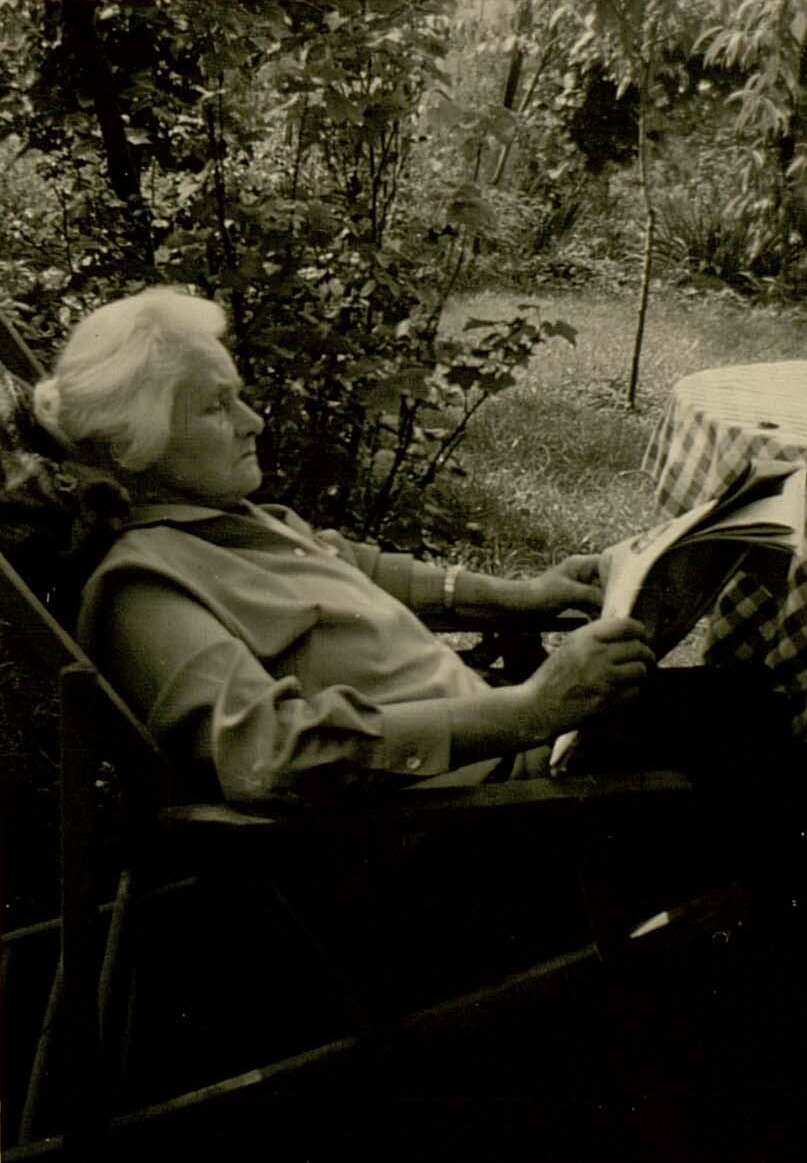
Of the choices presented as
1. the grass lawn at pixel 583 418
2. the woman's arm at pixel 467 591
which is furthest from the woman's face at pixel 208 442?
the grass lawn at pixel 583 418

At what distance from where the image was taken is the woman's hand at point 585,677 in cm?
148

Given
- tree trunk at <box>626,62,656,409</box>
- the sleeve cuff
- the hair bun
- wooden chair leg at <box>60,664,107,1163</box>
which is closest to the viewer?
wooden chair leg at <box>60,664,107,1163</box>

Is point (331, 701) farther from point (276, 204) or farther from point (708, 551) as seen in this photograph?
point (276, 204)

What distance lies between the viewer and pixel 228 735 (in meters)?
1.41

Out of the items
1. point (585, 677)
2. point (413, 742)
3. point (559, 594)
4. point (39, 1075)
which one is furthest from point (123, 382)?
point (39, 1075)

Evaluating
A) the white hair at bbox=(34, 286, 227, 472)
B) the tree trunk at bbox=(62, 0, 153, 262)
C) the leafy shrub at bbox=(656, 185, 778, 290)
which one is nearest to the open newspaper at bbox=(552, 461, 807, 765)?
the white hair at bbox=(34, 286, 227, 472)

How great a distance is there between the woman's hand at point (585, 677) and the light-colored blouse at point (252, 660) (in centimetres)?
14

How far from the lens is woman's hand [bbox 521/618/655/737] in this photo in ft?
4.87

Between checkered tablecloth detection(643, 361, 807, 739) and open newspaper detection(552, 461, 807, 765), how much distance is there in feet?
0.90

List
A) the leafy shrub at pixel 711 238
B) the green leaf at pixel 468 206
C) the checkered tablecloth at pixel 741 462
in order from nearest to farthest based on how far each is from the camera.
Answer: the checkered tablecloth at pixel 741 462
the green leaf at pixel 468 206
the leafy shrub at pixel 711 238

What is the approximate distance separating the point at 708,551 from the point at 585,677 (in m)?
0.25

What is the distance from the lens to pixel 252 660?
1.48 meters

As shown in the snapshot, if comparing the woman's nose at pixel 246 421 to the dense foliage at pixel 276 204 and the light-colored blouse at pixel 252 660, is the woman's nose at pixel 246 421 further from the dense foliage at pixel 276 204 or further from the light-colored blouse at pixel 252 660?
the dense foliage at pixel 276 204

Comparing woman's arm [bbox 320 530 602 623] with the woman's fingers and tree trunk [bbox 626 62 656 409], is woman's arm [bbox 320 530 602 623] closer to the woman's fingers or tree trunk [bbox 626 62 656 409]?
the woman's fingers
